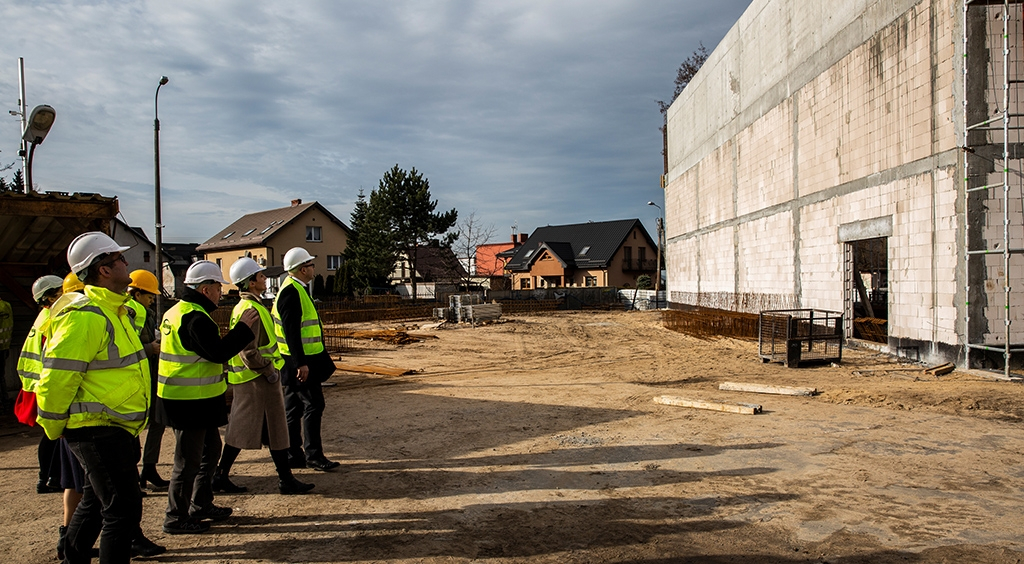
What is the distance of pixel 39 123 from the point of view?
8922 millimetres

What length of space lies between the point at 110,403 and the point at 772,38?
2278 centimetres

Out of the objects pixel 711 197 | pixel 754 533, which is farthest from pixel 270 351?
pixel 711 197

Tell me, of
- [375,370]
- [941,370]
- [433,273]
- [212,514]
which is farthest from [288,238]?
[212,514]

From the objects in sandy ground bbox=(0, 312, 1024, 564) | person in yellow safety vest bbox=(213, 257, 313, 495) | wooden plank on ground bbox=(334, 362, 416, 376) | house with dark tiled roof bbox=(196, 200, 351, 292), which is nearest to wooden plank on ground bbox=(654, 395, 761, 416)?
sandy ground bbox=(0, 312, 1024, 564)

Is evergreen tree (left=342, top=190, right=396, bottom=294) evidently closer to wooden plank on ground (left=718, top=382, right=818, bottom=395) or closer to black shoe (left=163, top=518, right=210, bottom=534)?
wooden plank on ground (left=718, top=382, right=818, bottom=395)

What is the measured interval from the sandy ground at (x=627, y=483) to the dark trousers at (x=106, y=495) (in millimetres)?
778

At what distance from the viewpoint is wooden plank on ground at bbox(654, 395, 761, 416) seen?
8.42 meters

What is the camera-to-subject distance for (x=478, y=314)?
92.1ft

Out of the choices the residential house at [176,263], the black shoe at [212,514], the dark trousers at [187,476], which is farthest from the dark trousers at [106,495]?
the residential house at [176,263]

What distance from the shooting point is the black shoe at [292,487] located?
544 centimetres

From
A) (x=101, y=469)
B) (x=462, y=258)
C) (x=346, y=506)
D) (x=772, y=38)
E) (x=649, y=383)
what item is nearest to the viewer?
(x=101, y=469)

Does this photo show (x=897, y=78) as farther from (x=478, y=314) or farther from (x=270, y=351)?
(x=478, y=314)

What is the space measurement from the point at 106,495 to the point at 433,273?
48.5m

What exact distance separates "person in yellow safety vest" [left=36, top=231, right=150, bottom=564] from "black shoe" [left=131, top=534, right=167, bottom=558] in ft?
2.03
